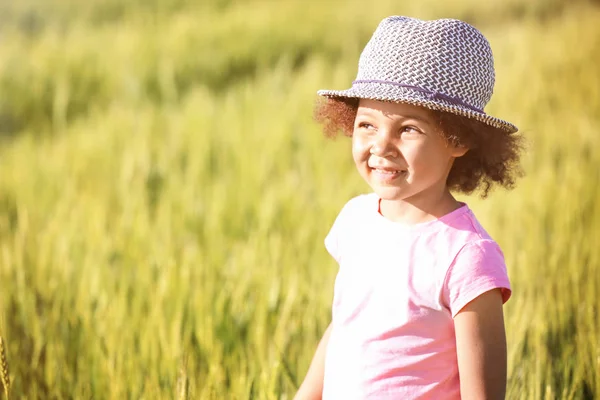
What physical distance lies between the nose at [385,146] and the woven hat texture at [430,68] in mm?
55

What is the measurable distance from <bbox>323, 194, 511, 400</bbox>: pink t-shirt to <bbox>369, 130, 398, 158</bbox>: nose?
0.12 metres

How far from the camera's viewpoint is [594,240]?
2.40 m

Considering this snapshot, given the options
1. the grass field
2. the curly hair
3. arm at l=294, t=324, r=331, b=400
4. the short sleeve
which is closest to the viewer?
the short sleeve

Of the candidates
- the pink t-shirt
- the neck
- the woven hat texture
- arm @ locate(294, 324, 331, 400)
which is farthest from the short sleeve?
arm @ locate(294, 324, 331, 400)

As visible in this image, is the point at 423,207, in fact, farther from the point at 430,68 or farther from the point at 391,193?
the point at 430,68

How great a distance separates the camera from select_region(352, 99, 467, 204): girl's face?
4.11 feet

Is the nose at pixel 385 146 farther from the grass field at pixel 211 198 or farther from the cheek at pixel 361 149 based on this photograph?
the grass field at pixel 211 198

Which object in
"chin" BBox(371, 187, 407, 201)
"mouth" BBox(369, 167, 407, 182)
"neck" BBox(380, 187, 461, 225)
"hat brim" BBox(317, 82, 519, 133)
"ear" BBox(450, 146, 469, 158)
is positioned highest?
"hat brim" BBox(317, 82, 519, 133)

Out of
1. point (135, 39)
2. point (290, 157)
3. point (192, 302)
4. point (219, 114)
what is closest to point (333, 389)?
point (192, 302)

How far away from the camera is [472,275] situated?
118cm

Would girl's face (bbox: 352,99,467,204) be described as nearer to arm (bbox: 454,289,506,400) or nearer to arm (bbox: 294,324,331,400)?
arm (bbox: 454,289,506,400)

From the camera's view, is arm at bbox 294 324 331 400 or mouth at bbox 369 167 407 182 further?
arm at bbox 294 324 331 400

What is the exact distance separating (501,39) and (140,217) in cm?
353

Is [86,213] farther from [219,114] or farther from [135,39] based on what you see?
[135,39]
